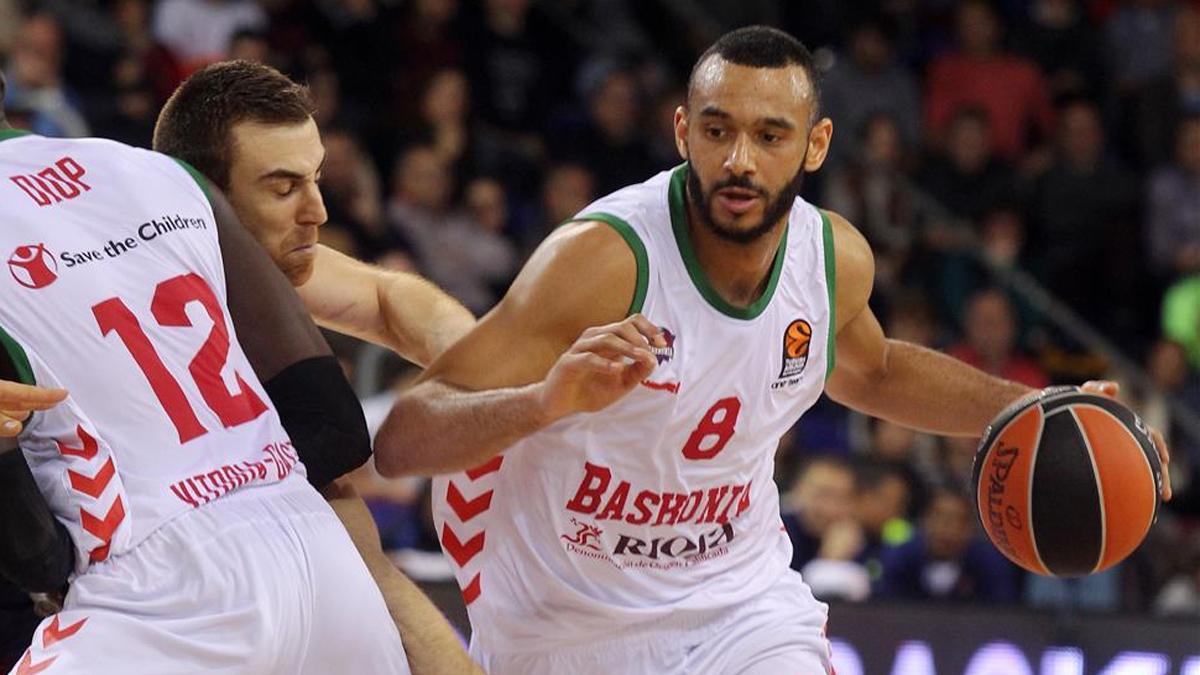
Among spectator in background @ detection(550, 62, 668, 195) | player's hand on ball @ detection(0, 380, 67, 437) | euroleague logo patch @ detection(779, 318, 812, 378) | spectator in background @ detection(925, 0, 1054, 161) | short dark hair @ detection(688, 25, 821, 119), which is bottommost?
player's hand on ball @ detection(0, 380, 67, 437)

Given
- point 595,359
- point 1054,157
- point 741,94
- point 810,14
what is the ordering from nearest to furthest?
point 595,359
point 741,94
point 1054,157
point 810,14

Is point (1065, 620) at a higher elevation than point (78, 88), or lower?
higher

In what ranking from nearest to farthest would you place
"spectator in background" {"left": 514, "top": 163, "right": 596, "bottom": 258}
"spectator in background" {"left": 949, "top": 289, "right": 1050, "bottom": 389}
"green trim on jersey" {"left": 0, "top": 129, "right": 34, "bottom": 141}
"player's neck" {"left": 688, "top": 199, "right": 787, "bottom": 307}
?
"green trim on jersey" {"left": 0, "top": 129, "right": 34, "bottom": 141}, "player's neck" {"left": 688, "top": 199, "right": 787, "bottom": 307}, "spectator in background" {"left": 949, "top": 289, "right": 1050, "bottom": 389}, "spectator in background" {"left": 514, "top": 163, "right": 596, "bottom": 258}

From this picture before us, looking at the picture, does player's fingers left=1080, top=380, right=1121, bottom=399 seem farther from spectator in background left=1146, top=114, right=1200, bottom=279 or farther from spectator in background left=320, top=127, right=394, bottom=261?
spectator in background left=1146, top=114, right=1200, bottom=279

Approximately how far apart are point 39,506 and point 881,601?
186 inches

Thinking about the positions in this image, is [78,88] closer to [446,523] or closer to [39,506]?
[446,523]

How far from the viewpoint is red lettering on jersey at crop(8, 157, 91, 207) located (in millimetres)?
3561

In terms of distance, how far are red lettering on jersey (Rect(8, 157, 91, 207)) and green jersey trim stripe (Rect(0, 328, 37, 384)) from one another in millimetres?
291

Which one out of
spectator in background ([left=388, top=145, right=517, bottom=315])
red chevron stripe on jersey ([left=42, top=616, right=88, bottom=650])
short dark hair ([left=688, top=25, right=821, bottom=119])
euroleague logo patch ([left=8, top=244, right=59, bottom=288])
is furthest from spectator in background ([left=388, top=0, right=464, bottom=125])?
red chevron stripe on jersey ([left=42, top=616, right=88, bottom=650])

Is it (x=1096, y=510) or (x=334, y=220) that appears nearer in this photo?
(x=1096, y=510)

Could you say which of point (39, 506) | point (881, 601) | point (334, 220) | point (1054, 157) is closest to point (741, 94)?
point (39, 506)

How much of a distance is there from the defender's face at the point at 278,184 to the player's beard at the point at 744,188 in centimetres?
94

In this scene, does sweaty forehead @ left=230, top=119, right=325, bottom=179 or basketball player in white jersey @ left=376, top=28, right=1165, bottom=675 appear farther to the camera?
basketball player in white jersey @ left=376, top=28, right=1165, bottom=675

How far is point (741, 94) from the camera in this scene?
4434mm
